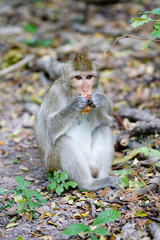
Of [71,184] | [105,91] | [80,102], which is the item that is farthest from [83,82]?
[105,91]

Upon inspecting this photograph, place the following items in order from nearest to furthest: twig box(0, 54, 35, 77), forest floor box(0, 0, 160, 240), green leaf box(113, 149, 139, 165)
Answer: forest floor box(0, 0, 160, 240), green leaf box(113, 149, 139, 165), twig box(0, 54, 35, 77)

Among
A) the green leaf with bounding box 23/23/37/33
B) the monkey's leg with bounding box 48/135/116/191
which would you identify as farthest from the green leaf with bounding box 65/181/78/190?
the green leaf with bounding box 23/23/37/33

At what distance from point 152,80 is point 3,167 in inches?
201

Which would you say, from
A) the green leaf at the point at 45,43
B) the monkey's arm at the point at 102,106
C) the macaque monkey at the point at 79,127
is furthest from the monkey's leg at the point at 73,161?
the green leaf at the point at 45,43

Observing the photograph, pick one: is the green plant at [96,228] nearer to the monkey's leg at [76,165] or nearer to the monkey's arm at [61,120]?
the monkey's leg at [76,165]

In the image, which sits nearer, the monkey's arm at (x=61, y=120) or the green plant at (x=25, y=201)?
the green plant at (x=25, y=201)

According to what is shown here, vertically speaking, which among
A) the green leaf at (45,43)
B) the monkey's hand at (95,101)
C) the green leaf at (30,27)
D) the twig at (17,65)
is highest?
the monkey's hand at (95,101)

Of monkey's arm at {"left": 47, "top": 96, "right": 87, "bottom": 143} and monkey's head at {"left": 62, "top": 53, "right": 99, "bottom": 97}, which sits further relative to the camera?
monkey's arm at {"left": 47, "top": 96, "right": 87, "bottom": 143}

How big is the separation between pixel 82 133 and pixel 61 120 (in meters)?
0.49

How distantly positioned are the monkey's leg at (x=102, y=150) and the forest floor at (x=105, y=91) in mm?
259

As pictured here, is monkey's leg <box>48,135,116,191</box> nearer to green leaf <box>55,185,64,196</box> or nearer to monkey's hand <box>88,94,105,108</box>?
green leaf <box>55,185,64,196</box>

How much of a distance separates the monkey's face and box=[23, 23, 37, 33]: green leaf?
8.99m

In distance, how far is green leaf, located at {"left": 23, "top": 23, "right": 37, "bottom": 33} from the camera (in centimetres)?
1330

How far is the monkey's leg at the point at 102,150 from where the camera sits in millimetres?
5332
